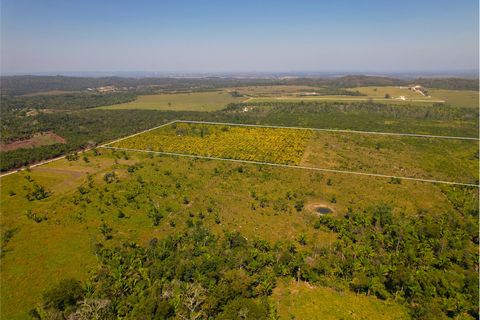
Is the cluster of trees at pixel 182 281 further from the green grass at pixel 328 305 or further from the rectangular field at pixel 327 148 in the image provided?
the rectangular field at pixel 327 148

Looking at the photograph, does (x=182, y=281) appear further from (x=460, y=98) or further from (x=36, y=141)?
(x=460, y=98)

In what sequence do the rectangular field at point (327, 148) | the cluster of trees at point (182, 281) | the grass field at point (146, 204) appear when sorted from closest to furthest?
1. the cluster of trees at point (182, 281)
2. the grass field at point (146, 204)
3. the rectangular field at point (327, 148)

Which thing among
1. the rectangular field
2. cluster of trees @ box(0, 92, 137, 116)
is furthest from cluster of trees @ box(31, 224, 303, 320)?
cluster of trees @ box(0, 92, 137, 116)

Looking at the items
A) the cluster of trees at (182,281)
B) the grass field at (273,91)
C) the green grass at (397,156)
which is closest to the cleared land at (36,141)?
the cluster of trees at (182,281)

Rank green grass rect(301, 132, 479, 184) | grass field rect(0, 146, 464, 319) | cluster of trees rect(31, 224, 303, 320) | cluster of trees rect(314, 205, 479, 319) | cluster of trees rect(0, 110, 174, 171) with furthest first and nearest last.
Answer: cluster of trees rect(0, 110, 174, 171) → green grass rect(301, 132, 479, 184) → grass field rect(0, 146, 464, 319) → cluster of trees rect(314, 205, 479, 319) → cluster of trees rect(31, 224, 303, 320)

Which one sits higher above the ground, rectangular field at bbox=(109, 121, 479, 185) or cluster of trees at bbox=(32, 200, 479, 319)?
rectangular field at bbox=(109, 121, 479, 185)

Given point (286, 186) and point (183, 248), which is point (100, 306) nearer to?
point (183, 248)

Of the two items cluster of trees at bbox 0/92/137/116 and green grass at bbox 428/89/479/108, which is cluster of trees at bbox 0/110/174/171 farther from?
green grass at bbox 428/89/479/108

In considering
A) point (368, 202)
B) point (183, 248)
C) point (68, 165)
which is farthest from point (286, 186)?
point (68, 165)
